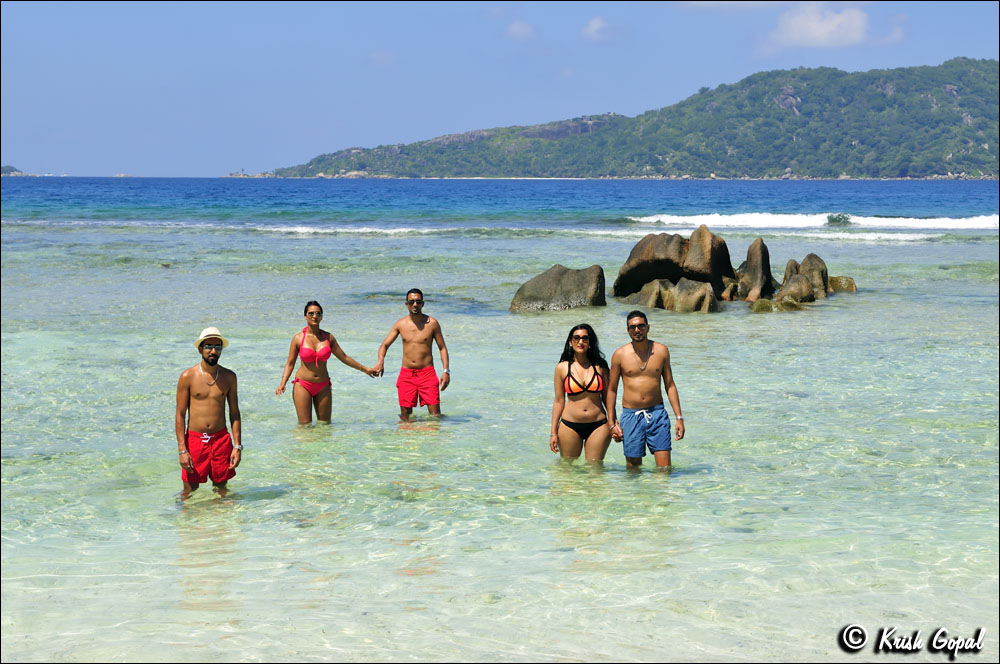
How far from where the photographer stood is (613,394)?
357 inches

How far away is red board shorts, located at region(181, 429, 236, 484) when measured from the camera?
8305mm

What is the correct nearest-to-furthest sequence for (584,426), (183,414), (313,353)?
(183,414)
(584,426)
(313,353)

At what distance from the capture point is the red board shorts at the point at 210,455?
27.2ft

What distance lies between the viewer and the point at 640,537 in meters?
7.65

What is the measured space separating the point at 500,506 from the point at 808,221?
50.8 metres

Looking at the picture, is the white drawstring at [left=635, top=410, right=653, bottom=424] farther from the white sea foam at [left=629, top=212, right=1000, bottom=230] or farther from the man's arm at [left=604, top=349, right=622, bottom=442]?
the white sea foam at [left=629, top=212, right=1000, bottom=230]

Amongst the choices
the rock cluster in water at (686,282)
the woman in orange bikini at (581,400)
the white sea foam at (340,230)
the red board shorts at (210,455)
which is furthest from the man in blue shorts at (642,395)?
the white sea foam at (340,230)

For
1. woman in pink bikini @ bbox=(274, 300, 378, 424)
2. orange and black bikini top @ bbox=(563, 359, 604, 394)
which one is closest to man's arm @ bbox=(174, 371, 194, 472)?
woman in pink bikini @ bbox=(274, 300, 378, 424)

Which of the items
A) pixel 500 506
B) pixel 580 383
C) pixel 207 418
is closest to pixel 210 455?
pixel 207 418

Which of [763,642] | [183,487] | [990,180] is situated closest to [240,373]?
[183,487]

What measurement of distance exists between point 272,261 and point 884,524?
1062 inches

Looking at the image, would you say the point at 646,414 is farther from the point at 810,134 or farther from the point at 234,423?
the point at 810,134

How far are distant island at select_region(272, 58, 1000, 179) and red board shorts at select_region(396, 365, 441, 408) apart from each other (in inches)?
5857

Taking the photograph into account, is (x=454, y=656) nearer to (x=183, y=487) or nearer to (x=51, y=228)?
(x=183, y=487)
